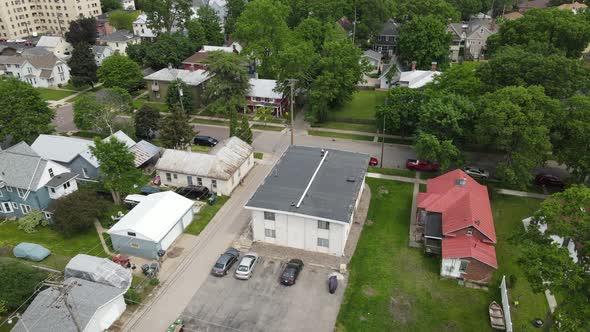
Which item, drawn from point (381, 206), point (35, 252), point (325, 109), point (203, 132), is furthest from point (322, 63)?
point (35, 252)

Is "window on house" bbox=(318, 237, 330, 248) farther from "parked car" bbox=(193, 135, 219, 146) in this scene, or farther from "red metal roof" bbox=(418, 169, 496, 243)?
"parked car" bbox=(193, 135, 219, 146)

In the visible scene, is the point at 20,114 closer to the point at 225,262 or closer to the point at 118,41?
the point at 225,262

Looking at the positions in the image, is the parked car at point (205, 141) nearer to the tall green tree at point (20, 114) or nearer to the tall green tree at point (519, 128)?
the tall green tree at point (20, 114)

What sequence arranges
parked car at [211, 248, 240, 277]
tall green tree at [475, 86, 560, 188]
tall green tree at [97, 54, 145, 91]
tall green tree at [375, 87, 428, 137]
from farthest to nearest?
tall green tree at [97, 54, 145, 91] → tall green tree at [375, 87, 428, 137] → tall green tree at [475, 86, 560, 188] → parked car at [211, 248, 240, 277]

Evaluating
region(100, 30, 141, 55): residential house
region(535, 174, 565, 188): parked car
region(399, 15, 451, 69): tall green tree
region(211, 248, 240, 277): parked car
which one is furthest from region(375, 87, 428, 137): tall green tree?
region(100, 30, 141, 55): residential house

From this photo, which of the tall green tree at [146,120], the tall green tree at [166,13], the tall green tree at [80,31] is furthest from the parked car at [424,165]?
the tall green tree at [80,31]

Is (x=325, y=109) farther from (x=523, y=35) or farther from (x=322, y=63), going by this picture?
(x=523, y=35)
